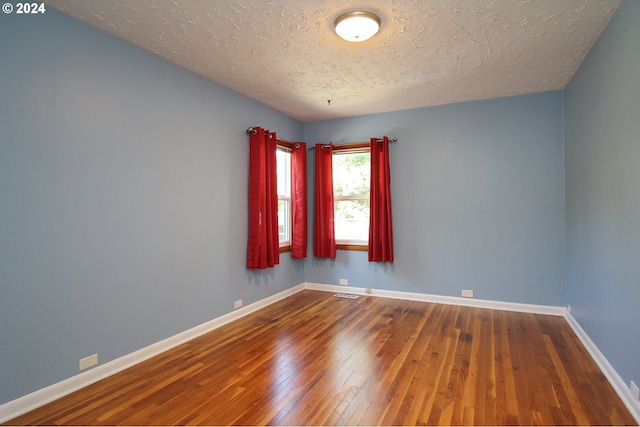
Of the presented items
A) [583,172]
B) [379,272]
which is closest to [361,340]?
[379,272]

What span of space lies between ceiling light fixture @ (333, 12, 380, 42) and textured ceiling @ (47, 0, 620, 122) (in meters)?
0.05

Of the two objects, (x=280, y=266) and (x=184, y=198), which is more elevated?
(x=184, y=198)

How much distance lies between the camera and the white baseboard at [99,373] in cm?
205

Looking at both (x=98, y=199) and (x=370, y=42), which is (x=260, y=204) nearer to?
(x=98, y=199)

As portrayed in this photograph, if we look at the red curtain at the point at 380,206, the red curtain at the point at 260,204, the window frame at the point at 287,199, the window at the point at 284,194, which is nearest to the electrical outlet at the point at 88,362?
the red curtain at the point at 260,204

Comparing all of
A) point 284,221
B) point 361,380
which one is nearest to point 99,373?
point 361,380

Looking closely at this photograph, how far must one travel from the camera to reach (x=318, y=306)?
4.34 m

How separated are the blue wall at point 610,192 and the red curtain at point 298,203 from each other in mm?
3245

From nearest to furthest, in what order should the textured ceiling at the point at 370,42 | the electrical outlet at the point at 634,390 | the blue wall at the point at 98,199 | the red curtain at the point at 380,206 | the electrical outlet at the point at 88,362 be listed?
the electrical outlet at the point at 634,390 < the blue wall at the point at 98,199 < the textured ceiling at the point at 370,42 < the electrical outlet at the point at 88,362 < the red curtain at the point at 380,206

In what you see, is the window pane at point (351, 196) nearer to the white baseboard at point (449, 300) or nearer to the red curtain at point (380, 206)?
the red curtain at point (380, 206)

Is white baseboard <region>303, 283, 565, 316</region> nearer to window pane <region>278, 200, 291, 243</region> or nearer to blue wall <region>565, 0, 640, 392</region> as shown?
blue wall <region>565, 0, 640, 392</region>

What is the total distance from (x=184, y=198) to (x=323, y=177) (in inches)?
89.2

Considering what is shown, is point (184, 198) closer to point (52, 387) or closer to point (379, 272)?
point (52, 387)

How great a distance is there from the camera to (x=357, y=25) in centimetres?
240
